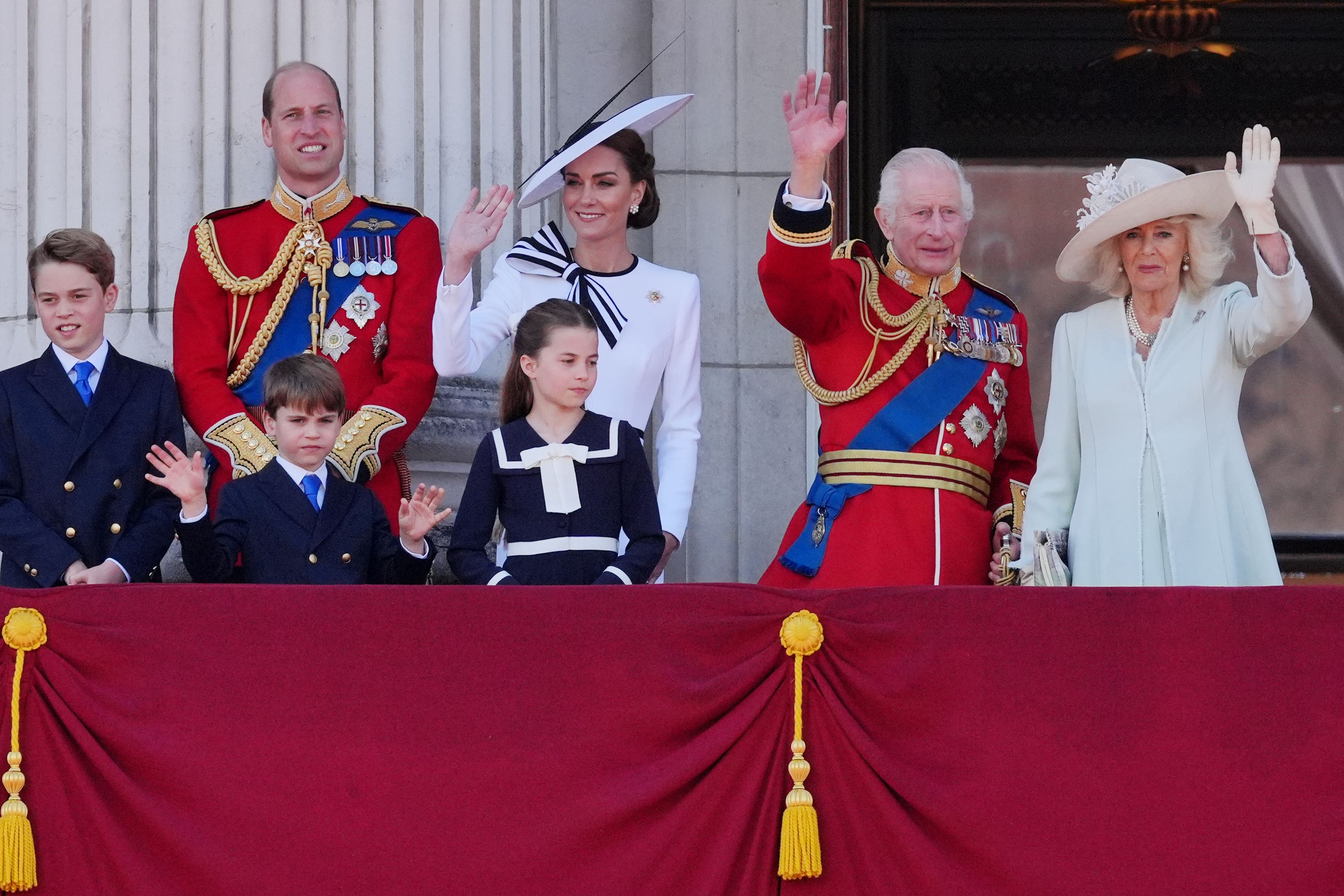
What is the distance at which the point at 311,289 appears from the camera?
16.1 feet

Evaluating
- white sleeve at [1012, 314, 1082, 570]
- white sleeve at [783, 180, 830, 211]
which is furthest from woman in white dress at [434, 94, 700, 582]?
white sleeve at [1012, 314, 1082, 570]

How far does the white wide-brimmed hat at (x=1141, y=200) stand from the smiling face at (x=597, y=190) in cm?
104

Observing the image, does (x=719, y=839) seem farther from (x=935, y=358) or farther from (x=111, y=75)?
(x=111, y=75)

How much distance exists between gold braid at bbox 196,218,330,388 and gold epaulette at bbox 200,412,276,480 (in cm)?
21

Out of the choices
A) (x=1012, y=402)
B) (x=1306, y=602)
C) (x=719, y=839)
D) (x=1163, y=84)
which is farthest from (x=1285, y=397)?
(x=719, y=839)

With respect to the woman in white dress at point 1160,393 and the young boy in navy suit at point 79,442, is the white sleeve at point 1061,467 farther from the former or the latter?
the young boy in navy suit at point 79,442

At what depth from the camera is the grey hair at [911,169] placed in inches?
184

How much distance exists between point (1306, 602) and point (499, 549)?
1.69 meters

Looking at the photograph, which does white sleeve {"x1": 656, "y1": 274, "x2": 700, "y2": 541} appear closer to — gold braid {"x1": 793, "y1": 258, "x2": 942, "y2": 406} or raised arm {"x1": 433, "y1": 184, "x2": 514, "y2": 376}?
gold braid {"x1": 793, "y1": 258, "x2": 942, "y2": 406}

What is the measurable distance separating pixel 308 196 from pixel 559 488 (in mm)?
1120

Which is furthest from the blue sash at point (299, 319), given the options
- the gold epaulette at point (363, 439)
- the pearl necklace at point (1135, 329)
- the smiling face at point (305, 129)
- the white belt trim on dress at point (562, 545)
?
the pearl necklace at point (1135, 329)

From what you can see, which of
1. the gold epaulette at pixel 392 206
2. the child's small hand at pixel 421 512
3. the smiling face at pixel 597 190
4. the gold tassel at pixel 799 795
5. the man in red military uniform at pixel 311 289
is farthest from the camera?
the gold epaulette at pixel 392 206

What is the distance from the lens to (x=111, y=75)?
5.36m

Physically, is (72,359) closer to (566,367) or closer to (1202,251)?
(566,367)
